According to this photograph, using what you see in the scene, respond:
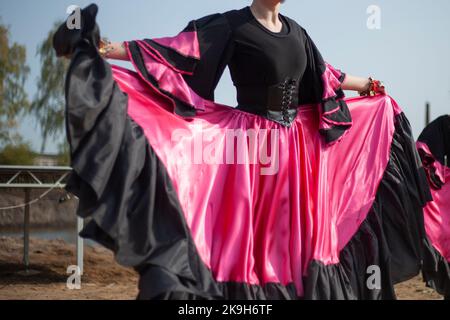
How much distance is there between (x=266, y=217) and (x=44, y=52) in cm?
1249

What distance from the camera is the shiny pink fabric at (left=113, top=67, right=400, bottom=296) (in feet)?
7.34

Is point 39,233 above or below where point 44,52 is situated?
below

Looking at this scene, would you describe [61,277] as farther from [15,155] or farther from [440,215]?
[15,155]

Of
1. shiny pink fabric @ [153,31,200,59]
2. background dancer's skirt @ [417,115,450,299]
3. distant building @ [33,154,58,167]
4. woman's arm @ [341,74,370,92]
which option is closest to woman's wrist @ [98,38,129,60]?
shiny pink fabric @ [153,31,200,59]

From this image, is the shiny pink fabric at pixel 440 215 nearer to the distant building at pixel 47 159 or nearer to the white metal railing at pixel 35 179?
the white metal railing at pixel 35 179

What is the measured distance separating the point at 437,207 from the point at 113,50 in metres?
2.18

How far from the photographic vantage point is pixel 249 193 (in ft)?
7.72

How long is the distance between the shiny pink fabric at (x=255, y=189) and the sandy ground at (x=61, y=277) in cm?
364

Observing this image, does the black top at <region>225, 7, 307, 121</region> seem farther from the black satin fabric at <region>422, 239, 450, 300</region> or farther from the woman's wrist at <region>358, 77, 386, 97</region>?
the black satin fabric at <region>422, 239, 450, 300</region>

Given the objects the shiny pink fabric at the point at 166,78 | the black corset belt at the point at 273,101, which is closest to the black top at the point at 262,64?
the black corset belt at the point at 273,101

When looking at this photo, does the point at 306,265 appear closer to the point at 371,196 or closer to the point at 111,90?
the point at 371,196

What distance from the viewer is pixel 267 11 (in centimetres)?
273

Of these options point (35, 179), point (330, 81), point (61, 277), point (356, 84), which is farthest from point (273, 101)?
point (61, 277)
